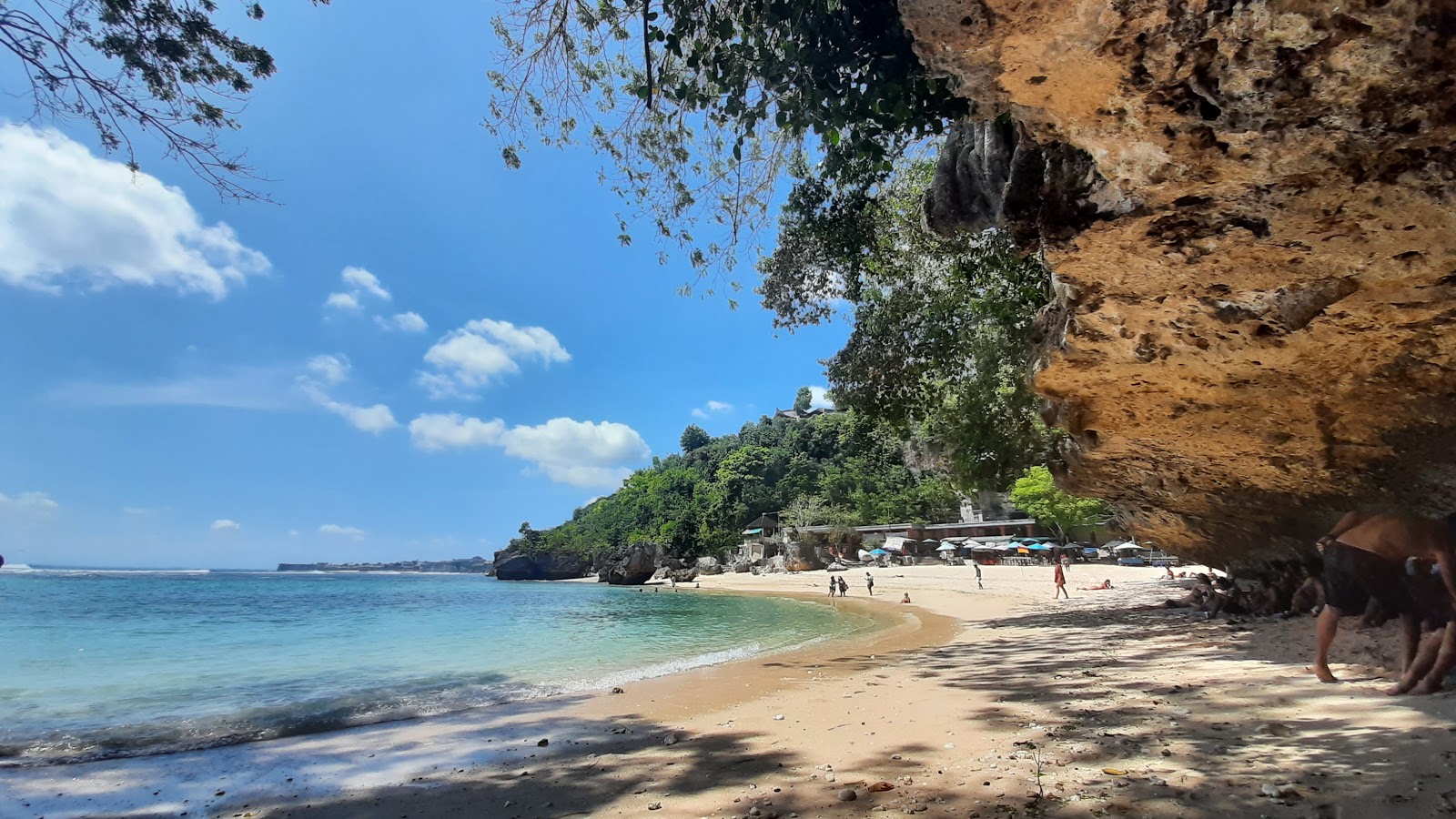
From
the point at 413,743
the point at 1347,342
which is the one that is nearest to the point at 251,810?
the point at 413,743

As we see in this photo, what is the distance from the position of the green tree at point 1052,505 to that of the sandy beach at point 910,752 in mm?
31960

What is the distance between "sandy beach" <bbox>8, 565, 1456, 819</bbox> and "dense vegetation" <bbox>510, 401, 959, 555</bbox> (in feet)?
95.3

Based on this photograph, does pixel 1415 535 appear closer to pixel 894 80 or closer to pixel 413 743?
pixel 894 80

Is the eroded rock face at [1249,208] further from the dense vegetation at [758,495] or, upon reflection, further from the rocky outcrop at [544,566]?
the rocky outcrop at [544,566]

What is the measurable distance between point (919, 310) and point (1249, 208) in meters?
8.05

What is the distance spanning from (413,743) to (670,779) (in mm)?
3390

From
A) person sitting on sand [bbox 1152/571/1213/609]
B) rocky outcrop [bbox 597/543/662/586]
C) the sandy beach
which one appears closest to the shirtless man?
the sandy beach

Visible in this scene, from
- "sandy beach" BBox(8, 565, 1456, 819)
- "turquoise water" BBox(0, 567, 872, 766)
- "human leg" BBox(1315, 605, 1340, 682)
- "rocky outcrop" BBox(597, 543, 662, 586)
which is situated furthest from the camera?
"rocky outcrop" BBox(597, 543, 662, 586)

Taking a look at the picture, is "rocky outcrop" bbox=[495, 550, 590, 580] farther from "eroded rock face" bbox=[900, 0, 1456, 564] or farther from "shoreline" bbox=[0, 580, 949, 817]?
"eroded rock face" bbox=[900, 0, 1456, 564]

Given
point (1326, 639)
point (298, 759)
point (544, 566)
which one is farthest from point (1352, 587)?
point (544, 566)

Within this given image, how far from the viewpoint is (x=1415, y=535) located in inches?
183

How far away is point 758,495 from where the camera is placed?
219 ft

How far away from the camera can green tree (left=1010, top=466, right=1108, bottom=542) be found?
125ft

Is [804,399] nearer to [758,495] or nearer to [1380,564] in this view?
[758,495]
